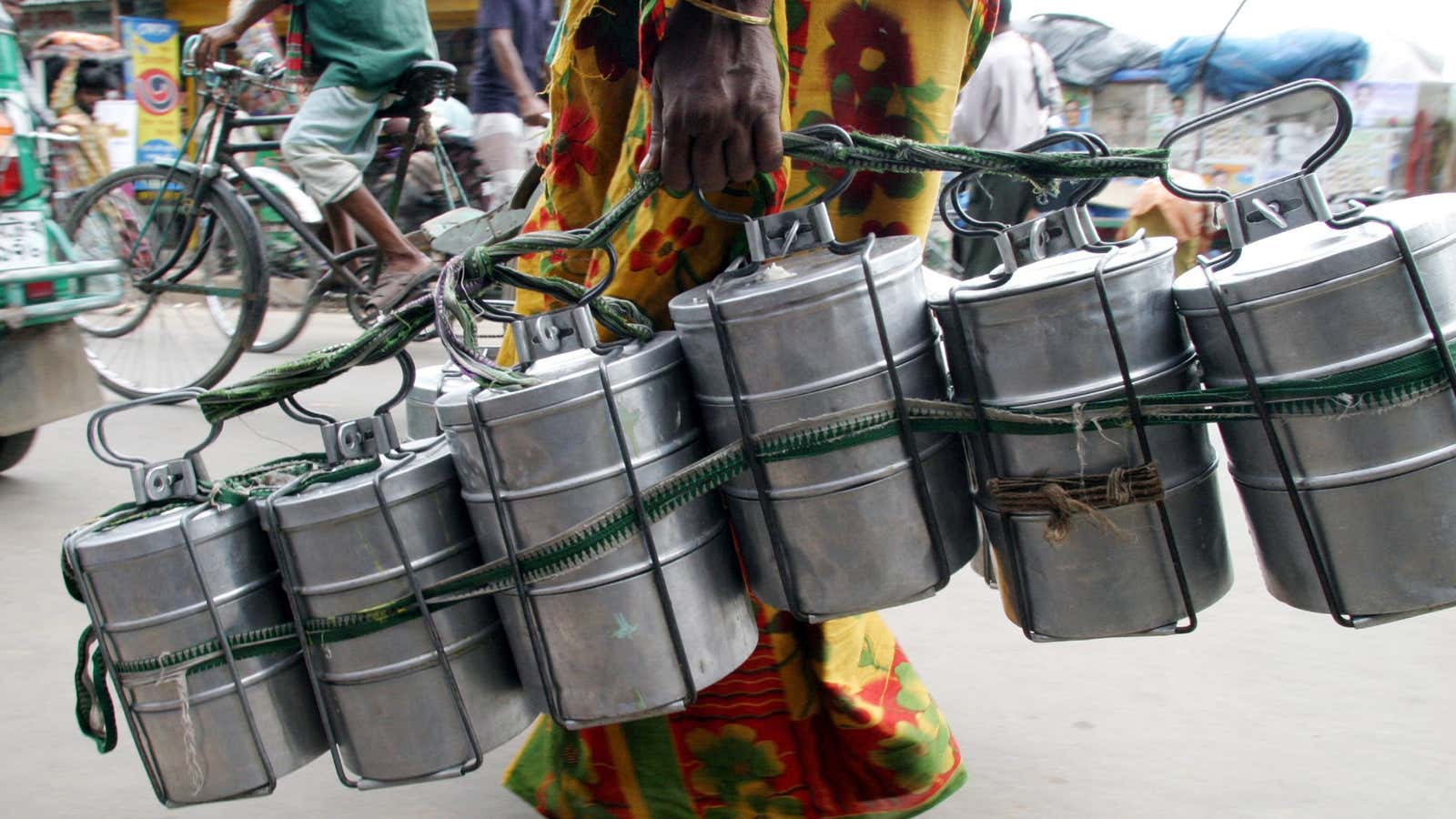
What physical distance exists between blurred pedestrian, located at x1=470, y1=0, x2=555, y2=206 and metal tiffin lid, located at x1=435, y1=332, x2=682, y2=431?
4027 millimetres

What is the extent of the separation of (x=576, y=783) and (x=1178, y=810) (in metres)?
0.83

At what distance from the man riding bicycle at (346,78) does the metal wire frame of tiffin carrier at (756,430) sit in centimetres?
339

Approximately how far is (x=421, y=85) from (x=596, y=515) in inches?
147

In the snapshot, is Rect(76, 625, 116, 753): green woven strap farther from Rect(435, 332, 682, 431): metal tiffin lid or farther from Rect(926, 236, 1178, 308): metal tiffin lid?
Rect(926, 236, 1178, 308): metal tiffin lid

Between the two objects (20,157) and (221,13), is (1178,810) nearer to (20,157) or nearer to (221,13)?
(20,157)

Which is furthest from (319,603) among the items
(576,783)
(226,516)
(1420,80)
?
(1420,80)

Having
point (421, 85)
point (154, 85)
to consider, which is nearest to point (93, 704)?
point (421, 85)

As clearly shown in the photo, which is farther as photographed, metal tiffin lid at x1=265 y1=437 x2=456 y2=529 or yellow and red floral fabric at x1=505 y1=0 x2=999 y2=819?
Answer: yellow and red floral fabric at x1=505 y1=0 x2=999 y2=819

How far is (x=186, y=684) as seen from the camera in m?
1.32

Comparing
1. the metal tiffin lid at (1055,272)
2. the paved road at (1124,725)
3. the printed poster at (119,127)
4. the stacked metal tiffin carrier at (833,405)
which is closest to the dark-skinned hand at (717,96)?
the stacked metal tiffin carrier at (833,405)

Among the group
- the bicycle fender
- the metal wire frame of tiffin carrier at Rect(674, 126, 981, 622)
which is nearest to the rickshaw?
the bicycle fender

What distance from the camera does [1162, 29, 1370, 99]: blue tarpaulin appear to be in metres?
8.23

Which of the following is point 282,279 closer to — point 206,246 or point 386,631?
point 206,246

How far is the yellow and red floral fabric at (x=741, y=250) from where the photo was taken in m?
1.49
